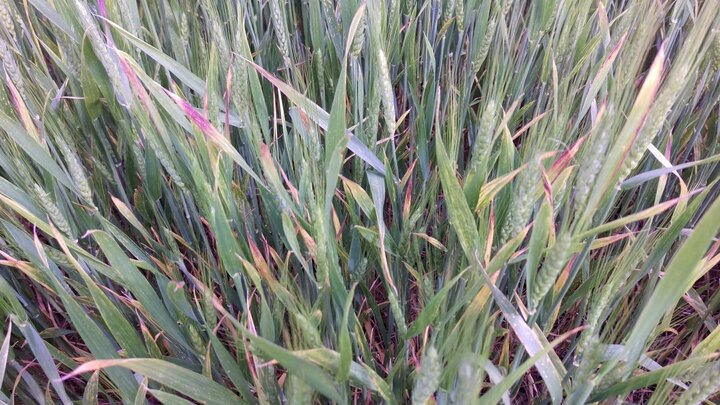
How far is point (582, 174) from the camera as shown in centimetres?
37

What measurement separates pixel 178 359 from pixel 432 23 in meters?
0.69

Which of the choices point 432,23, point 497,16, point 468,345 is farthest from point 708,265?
point 432,23

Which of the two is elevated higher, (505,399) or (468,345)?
(468,345)

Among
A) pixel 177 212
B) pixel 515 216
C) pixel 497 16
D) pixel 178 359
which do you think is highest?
pixel 497 16

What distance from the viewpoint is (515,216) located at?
1.38ft

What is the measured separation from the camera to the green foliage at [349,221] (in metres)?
0.40

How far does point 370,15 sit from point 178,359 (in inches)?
19.6

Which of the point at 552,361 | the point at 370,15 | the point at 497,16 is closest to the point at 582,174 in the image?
the point at 552,361

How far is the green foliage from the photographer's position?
0.40 meters

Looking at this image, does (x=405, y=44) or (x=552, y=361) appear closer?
(x=552, y=361)

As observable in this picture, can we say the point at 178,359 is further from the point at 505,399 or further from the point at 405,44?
the point at 405,44

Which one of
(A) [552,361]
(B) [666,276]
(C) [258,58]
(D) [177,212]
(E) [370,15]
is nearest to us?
(B) [666,276]

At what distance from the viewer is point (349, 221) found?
75 cm

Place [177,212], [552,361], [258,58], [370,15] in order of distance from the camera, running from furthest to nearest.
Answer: [258,58]
[177,212]
[370,15]
[552,361]
